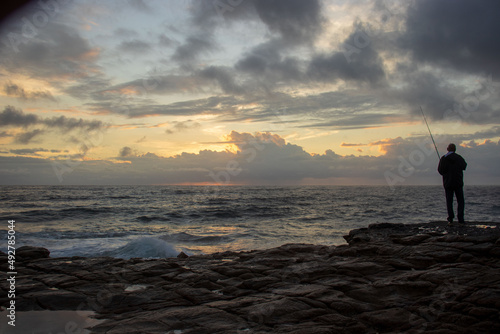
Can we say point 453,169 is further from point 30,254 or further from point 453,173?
point 30,254

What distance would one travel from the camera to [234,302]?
16.2 feet

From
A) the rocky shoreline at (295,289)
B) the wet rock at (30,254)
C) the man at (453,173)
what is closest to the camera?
the rocky shoreline at (295,289)

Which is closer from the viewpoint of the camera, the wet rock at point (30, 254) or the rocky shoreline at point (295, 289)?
the rocky shoreline at point (295, 289)

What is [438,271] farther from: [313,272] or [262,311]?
[262,311]

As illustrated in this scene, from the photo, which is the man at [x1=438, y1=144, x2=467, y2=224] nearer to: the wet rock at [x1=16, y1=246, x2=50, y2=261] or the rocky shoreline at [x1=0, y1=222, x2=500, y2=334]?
the rocky shoreline at [x1=0, y1=222, x2=500, y2=334]

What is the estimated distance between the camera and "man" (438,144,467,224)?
922 cm

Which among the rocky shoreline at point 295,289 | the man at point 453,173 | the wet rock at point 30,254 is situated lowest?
Answer: the wet rock at point 30,254

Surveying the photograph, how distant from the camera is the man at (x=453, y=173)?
30.2 feet

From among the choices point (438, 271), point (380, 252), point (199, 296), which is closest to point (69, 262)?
point (199, 296)

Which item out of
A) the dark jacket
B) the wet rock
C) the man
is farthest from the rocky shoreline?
the dark jacket

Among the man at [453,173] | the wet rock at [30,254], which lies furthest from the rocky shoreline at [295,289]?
the man at [453,173]

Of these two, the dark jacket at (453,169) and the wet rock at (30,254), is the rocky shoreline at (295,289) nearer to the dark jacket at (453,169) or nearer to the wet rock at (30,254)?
the wet rock at (30,254)

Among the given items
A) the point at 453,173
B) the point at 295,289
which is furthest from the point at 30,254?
the point at 453,173

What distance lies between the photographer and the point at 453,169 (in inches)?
366
